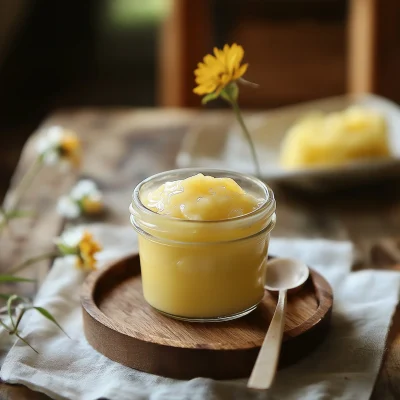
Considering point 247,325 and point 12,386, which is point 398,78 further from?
point 12,386

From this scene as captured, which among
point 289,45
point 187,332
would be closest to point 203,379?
point 187,332

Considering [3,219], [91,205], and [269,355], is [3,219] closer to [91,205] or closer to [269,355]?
[91,205]

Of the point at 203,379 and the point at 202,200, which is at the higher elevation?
the point at 202,200

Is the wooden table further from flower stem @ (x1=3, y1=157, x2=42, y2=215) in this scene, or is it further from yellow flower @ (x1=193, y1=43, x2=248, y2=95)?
yellow flower @ (x1=193, y1=43, x2=248, y2=95)

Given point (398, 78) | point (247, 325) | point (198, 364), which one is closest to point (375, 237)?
point (247, 325)

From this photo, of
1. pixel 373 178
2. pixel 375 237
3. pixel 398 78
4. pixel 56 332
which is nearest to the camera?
pixel 56 332

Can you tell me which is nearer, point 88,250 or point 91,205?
point 88,250

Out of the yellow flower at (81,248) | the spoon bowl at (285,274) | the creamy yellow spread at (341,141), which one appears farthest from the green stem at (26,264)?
the creamy yellow spread at (341,141)
